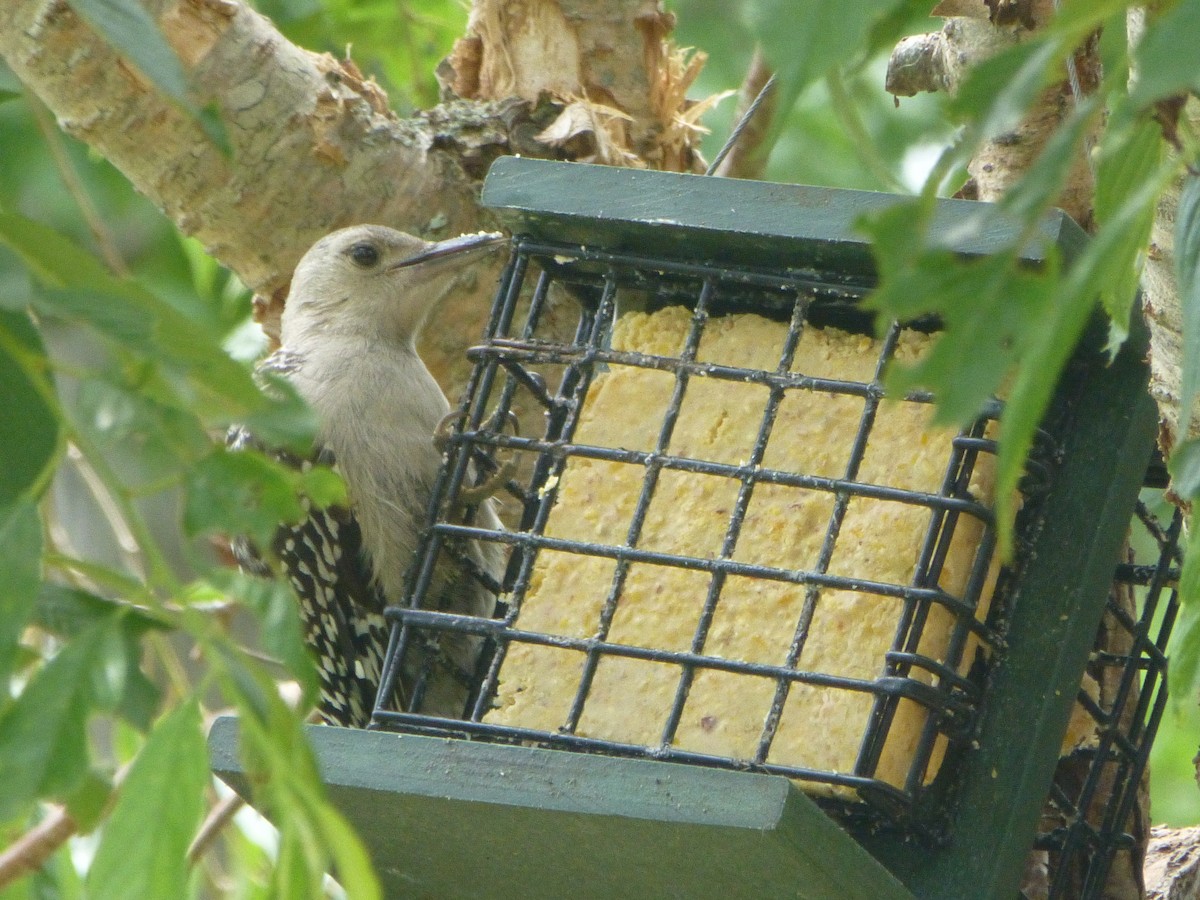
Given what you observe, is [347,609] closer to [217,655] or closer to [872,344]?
[872,344]

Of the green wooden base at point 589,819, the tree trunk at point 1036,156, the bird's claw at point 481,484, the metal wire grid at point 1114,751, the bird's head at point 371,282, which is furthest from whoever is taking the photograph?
the bird's head at point 371,282

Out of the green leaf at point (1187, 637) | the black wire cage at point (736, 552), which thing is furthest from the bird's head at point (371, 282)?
the green leaf at point (1187, 637)

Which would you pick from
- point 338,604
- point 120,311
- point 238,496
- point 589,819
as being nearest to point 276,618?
point 238,496

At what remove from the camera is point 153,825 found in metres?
1.11

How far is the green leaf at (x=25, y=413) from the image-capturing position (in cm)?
118

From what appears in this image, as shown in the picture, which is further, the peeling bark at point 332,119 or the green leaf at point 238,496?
the peeling bark at point 332,119

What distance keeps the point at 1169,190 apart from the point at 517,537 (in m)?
1.13

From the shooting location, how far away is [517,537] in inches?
105

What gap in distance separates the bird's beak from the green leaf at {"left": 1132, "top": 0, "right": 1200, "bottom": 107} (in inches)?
110

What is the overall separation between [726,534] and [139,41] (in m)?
1.58

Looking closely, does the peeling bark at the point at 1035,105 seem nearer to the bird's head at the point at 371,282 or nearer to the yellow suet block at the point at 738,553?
the yellow suet block at the point at 738,553

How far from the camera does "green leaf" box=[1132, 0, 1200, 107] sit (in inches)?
31.3

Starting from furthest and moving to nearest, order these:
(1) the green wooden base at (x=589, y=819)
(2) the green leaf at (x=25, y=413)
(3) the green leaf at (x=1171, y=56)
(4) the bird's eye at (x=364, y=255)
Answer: (4) the bird's eye at (x=364, y=255) < (1) the green wooden base at (x=589, y=819) < (2) the green leaf at (x=25, y=413) < (3) the green leaf at (x=1171, y=56)

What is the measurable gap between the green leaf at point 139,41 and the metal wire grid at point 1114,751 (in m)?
2.06
